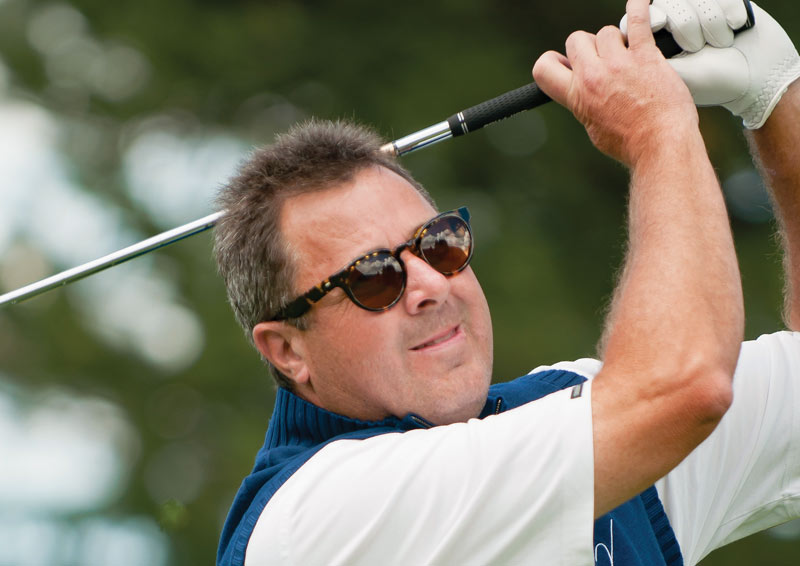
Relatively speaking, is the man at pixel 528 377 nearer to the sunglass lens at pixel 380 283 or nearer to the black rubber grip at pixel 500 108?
the sunglass lens at pixel 380 283

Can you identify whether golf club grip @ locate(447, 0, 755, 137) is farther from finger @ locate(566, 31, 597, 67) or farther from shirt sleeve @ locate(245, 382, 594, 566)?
shirt sleeve @ locate(245, 382, 594, 566)

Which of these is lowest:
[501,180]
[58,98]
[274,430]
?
[274,430]

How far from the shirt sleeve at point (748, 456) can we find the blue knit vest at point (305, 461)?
117 mm

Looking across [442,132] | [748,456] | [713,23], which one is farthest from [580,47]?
[748,456]

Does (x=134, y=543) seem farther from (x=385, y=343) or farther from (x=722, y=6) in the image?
(x=722, y=6)

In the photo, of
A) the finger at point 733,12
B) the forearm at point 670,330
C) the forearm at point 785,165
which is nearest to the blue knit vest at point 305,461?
the forearm at point 670,330

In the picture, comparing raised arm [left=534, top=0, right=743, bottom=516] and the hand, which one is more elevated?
the hand

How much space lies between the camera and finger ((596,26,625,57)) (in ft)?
6.80

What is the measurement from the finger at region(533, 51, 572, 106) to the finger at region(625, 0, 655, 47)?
0.43 ft

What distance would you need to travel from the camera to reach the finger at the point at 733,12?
7.30ft

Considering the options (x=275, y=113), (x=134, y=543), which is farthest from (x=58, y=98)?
(x=134, y=543)

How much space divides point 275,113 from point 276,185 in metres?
2.63

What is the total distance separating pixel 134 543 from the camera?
471 centimetres

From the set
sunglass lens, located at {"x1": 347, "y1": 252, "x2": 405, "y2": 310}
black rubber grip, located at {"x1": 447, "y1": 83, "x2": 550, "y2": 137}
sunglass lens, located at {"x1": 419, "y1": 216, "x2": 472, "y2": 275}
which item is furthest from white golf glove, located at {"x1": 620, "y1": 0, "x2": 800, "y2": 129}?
sunglass lens, located at {"x1": 347, "y1": 252, "x2": 405, "y2": 310}
